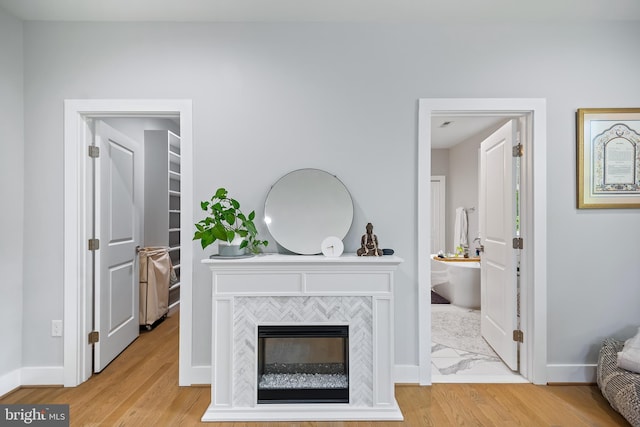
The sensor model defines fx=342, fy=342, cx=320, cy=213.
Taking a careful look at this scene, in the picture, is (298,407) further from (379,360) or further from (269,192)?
(269,192)

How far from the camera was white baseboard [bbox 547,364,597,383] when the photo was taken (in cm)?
245

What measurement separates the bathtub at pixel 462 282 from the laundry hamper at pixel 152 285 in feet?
11.8

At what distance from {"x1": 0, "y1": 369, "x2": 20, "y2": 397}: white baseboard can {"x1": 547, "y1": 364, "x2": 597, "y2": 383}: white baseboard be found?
3.75 meters

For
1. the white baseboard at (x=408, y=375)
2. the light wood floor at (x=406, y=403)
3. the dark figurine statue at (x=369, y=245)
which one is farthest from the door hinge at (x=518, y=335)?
the dark figurine statue at (x=369, y=245)

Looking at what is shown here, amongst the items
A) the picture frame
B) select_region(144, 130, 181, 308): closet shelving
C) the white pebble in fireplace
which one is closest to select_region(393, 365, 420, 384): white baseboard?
the white pebble in fireplace

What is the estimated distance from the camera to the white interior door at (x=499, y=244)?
105 inches

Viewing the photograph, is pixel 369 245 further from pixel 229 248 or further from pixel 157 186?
pixel 157 186

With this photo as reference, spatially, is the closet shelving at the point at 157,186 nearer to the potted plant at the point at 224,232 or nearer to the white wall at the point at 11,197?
the white wall at the point at 11,197

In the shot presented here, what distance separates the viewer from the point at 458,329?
362 centimetres

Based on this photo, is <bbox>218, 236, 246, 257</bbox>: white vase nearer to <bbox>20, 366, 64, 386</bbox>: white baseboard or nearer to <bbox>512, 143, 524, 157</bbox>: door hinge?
<bbox>20, 366, 64, 386</bbox>: white baseboard

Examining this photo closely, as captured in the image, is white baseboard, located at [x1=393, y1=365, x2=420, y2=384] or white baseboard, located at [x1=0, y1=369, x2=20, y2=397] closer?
white baseboard, located at [x1=0, y1=369, x2=20, y2=397]

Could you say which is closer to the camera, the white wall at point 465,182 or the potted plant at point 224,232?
the potted plant at point 224,232

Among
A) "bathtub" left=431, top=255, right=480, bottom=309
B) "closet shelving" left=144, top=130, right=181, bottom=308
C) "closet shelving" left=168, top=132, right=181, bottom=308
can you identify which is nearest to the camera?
"closet shelving" left=144, top=130, right=181, bottom=308

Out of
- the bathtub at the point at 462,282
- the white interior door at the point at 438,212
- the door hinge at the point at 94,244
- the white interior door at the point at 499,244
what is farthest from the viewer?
the white interior door at the point at 438,212
